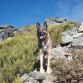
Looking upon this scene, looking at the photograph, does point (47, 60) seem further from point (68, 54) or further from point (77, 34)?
point (77, 34)

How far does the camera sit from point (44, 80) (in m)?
9.53

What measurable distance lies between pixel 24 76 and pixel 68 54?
6.89 ft

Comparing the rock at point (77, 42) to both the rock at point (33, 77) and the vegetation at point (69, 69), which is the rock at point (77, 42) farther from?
the rock at point (33, 77)

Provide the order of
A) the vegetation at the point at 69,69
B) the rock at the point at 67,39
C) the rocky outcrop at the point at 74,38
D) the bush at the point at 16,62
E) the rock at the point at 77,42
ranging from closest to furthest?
1. the vegetation at the point at 69,69
2. the bush at the point at 16,62
3. the rock at the point at 77,42
4. the rocky outcrop at the point at 74,38
5. the rock at the point at 67,39

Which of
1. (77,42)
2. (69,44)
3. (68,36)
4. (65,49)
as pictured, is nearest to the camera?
(65,49)

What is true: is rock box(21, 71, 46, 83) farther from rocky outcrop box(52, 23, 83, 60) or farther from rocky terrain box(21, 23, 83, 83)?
rocky outcrop box(52, 23, 83, 60)

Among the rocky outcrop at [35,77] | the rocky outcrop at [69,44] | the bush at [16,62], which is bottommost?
the rocky outcrop at [35,77]

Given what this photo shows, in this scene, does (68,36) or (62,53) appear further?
(68,36)

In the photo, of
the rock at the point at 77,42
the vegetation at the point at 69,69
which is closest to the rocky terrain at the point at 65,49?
the rock at the point at 77,42

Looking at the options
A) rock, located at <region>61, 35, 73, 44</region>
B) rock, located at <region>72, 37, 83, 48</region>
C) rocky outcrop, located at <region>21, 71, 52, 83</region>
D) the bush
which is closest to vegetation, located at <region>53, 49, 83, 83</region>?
rocky outcrop, located at <region>21, 71, 52, 83</region>

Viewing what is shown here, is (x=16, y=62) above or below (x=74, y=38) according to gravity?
below

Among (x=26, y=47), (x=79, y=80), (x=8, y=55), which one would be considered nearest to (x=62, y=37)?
(x=26, y=47)

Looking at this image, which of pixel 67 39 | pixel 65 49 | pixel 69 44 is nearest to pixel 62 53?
pixel 65 49

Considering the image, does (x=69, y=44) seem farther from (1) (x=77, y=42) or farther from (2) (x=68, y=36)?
(2) (x=68, y=36)
